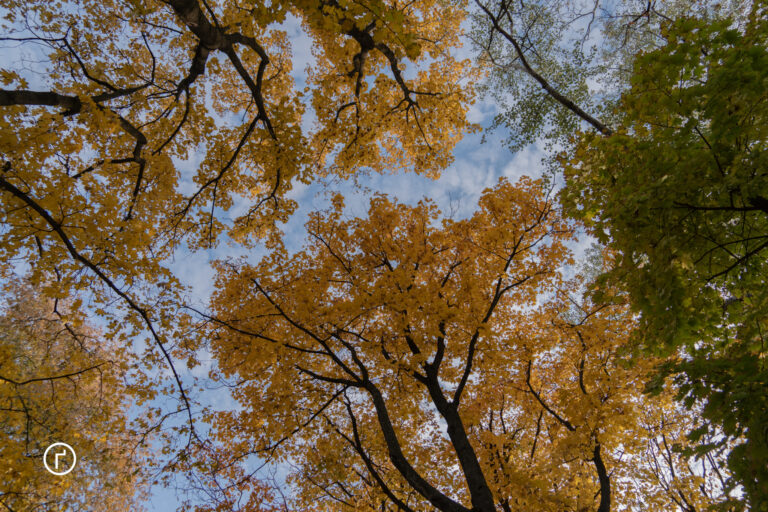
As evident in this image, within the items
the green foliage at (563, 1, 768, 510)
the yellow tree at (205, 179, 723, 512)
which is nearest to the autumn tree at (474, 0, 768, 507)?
the green foliage at (563, 1, 768, 510)

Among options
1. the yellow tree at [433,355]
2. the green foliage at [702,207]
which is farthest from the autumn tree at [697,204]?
the yellow tree at [433,355]

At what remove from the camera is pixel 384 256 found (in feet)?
30.9

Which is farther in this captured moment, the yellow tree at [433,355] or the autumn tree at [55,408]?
the yellow tree at [433,355]

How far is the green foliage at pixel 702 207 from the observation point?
2578 mm

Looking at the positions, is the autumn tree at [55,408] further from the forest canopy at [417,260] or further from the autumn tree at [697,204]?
the autumn tree at [697,204]

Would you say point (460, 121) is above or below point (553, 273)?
above

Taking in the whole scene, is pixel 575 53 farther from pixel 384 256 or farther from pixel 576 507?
pixel 576 507

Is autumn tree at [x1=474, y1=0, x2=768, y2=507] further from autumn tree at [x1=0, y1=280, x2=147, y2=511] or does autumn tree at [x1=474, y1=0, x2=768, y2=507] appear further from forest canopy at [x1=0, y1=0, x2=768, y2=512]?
autumn tree at [x1=0, y1=280, x2=147, y2=511]

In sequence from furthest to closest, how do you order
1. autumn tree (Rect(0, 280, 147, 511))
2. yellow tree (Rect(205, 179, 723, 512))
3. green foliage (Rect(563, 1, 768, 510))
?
yellow tree (Rect(205, 179, 723, 512))
autumn tree (Rect(0, 280, 147, 511))
green foliage (Rect(563, 1, 768, 510))

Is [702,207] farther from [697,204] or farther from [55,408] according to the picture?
[55,408]

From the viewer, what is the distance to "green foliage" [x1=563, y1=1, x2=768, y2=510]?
258cm

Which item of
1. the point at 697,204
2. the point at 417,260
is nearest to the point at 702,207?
the point at 697,204

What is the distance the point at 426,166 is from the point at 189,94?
670 cm

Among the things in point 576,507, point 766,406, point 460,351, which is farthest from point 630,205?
point 576,507
